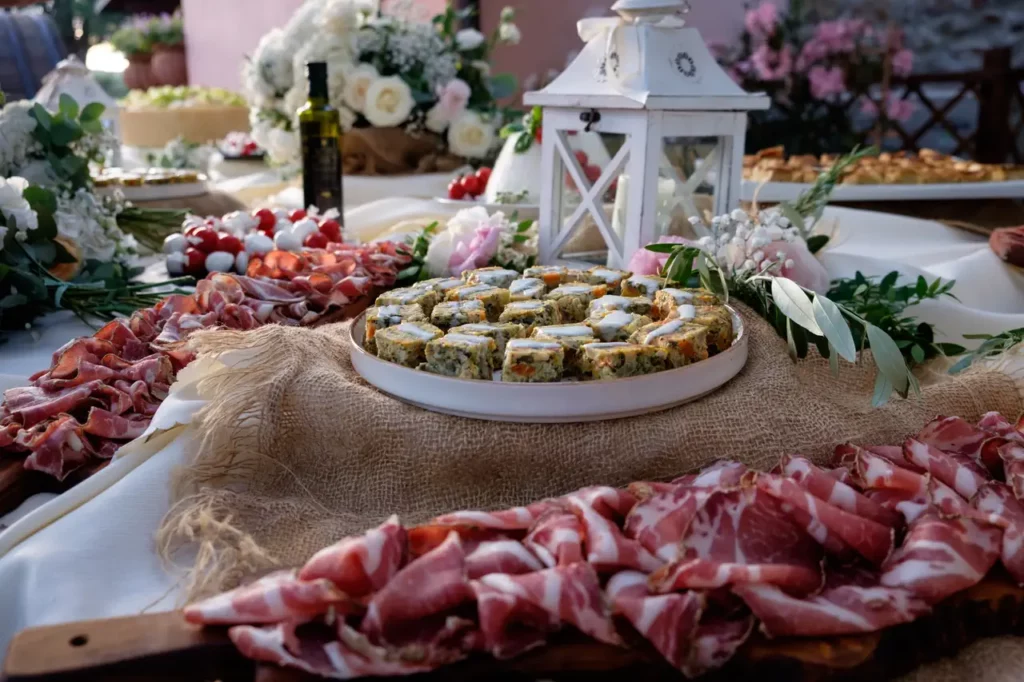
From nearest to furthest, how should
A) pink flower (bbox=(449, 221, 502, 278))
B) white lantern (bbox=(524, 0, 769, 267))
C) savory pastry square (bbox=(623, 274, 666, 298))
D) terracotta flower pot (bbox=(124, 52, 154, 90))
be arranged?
savory pastry square (bbox=(623, 274, 666, 298))
white lantern (bbox=(524, 0, 769, 267))
pink flower (bbox=(449, 221, 502, 278))
terracotta flower pot (bbox=(124, 52, 154, 90))

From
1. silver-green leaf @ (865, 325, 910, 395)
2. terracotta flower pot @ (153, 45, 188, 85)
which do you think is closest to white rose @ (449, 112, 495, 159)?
silver-green leaf @ (865, 325, 910, 395)

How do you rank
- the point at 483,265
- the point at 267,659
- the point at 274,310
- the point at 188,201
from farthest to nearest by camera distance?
the point at 188,201
the point at 483,265
the point at 274,310
the point at 267,659

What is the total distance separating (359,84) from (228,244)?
2.87 ft

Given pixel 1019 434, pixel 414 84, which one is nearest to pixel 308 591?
pixel 1019 434

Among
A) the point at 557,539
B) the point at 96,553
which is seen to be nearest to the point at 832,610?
the point at 557,539

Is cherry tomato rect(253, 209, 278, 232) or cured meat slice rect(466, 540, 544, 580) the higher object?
cherry tomato rect(253, 209, 278, 232)

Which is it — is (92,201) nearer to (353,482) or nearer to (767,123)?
(353,482)

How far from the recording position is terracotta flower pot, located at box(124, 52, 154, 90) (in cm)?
528

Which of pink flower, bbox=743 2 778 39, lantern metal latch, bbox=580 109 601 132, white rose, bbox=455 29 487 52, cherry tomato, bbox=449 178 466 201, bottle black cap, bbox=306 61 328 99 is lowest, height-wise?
cherry tomato, bbox=449 178 466 201

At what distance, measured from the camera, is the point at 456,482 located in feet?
2.33

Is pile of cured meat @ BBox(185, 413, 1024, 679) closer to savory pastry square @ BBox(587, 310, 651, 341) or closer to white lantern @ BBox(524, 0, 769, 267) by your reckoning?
savory pastry square @ BBox(587, 310, 651, 341)

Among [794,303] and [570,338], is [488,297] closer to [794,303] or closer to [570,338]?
[570,338]

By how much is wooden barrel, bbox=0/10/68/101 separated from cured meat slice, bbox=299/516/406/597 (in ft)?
10.5

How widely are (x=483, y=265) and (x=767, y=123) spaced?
8.17 ft
